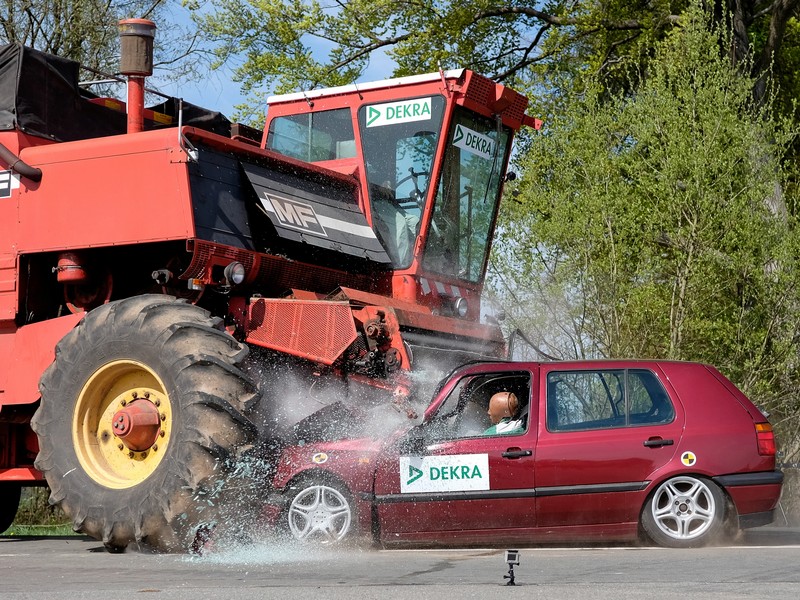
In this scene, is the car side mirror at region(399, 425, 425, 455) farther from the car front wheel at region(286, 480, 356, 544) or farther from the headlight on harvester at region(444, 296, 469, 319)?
the headlight on harvester at region(444, 296, 469, 319)

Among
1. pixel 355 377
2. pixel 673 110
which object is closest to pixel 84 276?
pixel 355 377

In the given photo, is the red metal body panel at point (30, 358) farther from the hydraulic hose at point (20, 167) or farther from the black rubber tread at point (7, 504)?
the black rubber tread at point (7, 504)

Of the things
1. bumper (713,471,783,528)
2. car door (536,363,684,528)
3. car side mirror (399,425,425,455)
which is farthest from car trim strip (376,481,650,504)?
bumper (713,471,783,528)

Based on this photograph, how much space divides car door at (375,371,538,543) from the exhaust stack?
14.2 feet

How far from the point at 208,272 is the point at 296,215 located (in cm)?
122

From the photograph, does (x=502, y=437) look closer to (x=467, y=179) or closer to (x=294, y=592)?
(x=294, y=592)

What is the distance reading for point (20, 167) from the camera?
11.3 metres

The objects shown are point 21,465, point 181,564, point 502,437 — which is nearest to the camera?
point 181,564

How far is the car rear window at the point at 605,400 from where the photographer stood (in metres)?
9.59

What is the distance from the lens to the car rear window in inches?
377

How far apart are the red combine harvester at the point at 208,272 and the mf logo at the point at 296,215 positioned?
0.02 metres

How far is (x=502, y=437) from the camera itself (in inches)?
381

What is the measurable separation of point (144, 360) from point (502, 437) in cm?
292

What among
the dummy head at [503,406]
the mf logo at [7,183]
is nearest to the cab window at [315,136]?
the mf logo at [7,183]
